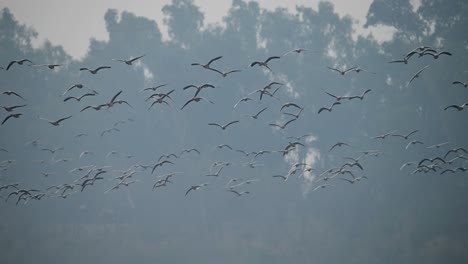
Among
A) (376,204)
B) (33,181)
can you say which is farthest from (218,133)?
(33,181)

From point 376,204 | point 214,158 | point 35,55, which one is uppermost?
point 35,55

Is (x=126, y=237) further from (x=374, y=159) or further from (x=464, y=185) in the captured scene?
Answer: (x=464, y=185)

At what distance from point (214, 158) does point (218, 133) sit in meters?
3.89

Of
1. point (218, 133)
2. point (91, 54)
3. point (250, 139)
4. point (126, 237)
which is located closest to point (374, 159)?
point (250, 139)

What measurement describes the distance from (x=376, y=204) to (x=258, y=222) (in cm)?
1584

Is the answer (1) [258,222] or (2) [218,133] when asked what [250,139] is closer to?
(2) [218,133]

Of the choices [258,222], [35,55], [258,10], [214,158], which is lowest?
[258,222]

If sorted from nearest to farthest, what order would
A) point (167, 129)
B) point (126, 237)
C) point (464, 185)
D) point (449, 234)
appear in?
1. point (449, 234)
2. point (464, 185)
3. point (126, 237)
4. point (167, 129)

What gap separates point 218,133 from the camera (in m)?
66.6

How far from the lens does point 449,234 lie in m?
46.7

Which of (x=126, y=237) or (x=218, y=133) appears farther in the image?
(x=218, y=133)

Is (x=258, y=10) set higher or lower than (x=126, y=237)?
higher

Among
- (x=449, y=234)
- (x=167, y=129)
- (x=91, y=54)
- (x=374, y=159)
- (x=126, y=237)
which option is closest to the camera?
(x=449, y=234)

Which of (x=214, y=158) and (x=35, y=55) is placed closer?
(x=214, y=158)
